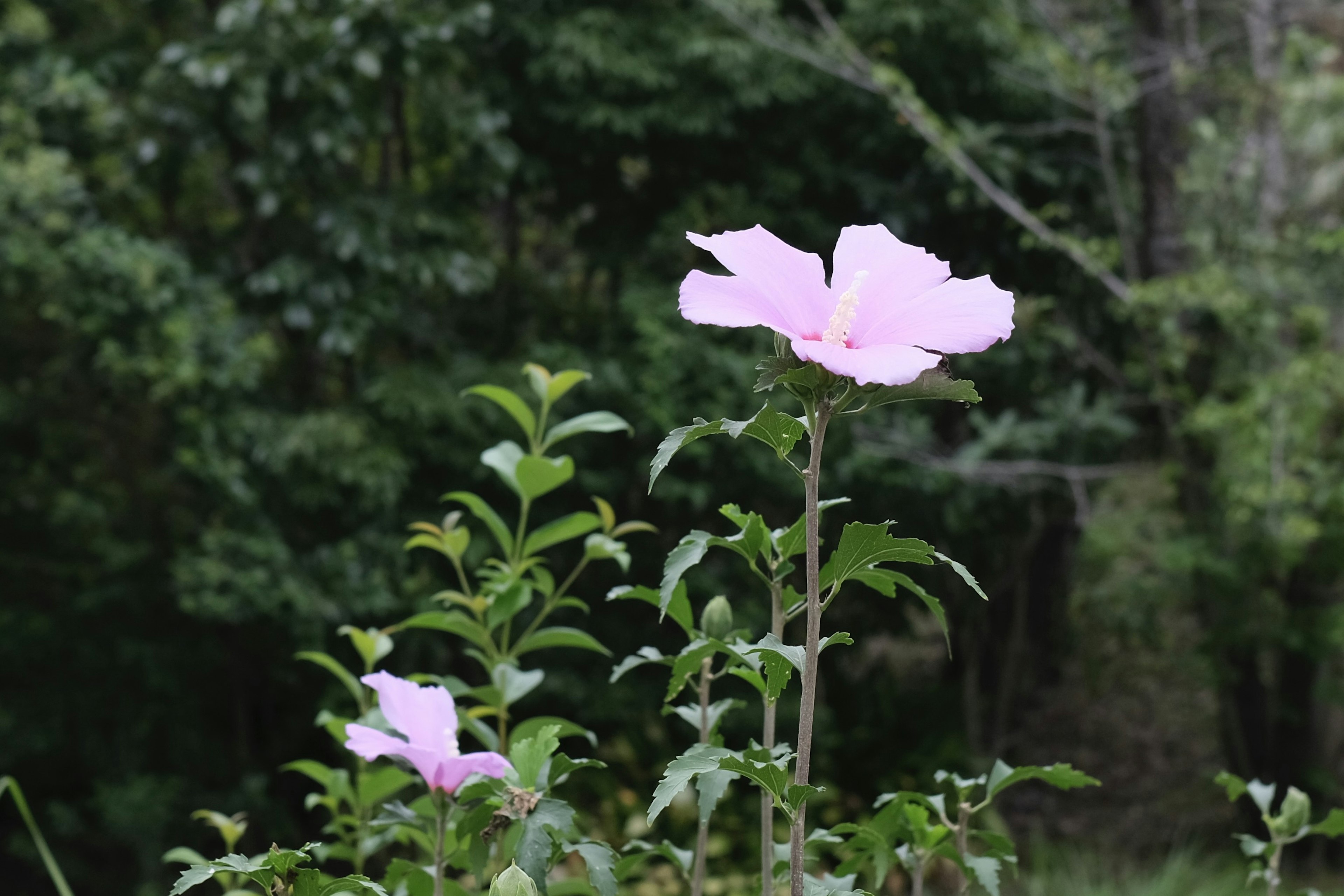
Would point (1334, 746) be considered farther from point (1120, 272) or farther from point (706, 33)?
point (706, 33)

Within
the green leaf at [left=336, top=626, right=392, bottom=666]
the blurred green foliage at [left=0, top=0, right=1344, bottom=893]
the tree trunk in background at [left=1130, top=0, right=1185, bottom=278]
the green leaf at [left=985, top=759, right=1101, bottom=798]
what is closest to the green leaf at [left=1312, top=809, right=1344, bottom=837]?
the green leaf at [left=985, top=759, right=1101, bottom=798]

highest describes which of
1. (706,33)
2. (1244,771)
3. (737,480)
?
(706,33)

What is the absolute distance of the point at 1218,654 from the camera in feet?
11.7

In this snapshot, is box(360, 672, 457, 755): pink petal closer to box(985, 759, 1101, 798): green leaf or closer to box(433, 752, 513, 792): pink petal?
box(433, 752, 513, 792): pink petal

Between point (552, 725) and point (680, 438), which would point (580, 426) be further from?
point (680, 438)

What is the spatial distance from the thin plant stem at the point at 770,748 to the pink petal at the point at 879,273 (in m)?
0.16

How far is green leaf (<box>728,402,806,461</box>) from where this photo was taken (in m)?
0.52

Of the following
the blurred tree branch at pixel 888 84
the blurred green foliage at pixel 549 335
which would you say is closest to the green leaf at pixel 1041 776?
the blurred green foliage at pixel 549 335

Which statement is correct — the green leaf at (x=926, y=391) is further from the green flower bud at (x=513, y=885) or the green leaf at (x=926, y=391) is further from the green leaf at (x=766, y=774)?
the green flower bud at (x=513, y=885)

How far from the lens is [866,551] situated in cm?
54

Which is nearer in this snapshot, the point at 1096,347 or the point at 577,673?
the point at 577,673

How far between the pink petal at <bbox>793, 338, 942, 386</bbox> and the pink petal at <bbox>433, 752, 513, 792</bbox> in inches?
10.9

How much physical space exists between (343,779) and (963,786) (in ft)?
1.62

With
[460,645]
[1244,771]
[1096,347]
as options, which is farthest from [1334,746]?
[460,645]
